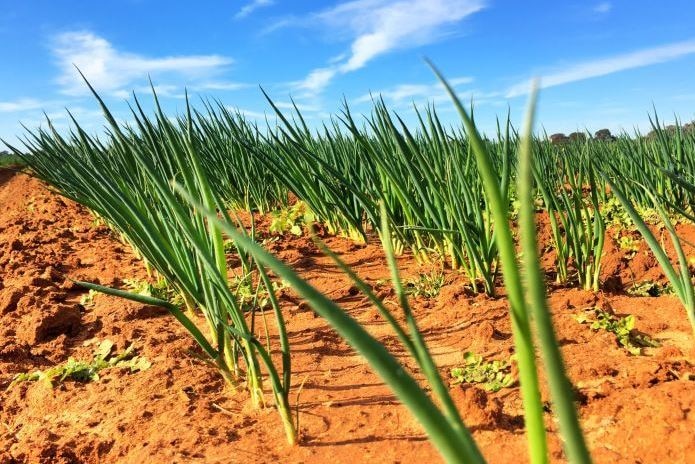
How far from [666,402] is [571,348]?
0.42 m

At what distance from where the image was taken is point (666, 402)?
1120mm

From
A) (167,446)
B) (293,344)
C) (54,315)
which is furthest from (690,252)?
(54,315)

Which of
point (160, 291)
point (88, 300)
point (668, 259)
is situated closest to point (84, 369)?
point (160, 291)

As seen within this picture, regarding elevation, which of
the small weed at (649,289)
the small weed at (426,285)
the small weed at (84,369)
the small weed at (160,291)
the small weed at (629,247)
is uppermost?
the small weed at (160,291)

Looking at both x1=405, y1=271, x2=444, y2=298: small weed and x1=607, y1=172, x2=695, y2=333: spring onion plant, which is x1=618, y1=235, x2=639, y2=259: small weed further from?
x1=607, y1=172, x2=695, y2=333: spring onion plant

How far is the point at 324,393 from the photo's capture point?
1435mm

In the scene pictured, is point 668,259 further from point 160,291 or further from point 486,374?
point 160,291

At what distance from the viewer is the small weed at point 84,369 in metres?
1.70

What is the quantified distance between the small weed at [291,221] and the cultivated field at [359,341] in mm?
390

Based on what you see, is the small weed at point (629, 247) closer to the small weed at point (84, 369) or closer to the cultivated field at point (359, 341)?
the cultivated field at point (359, 341)

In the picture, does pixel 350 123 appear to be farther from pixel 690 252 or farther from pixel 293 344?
pixel 690 252

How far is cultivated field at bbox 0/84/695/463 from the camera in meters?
0.52

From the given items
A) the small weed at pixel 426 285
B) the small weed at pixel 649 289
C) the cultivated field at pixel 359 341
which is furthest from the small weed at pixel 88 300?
the small weed at pixel 649 289

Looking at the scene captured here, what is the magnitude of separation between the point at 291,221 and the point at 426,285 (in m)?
1.32
